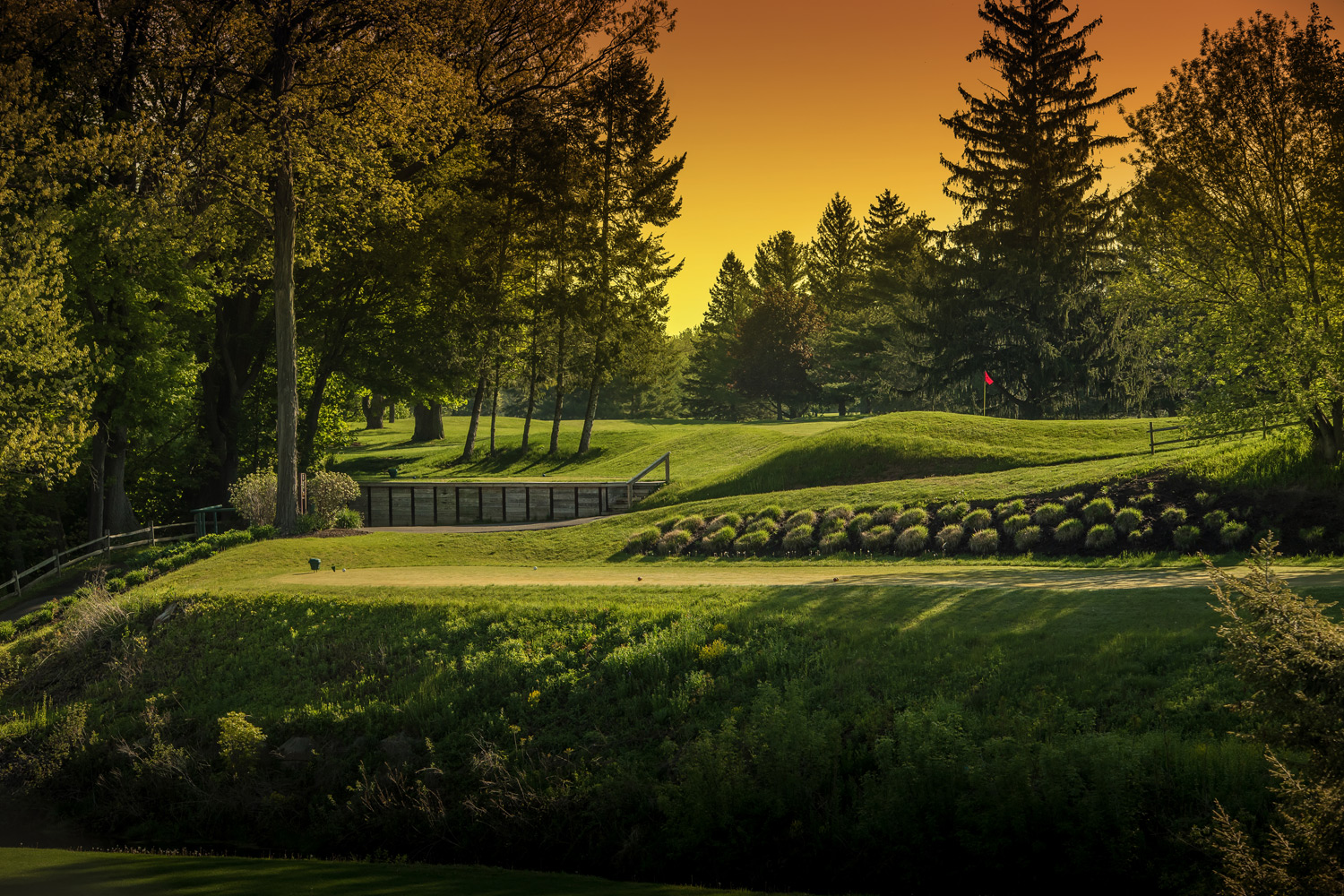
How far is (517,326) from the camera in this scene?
4381 cm

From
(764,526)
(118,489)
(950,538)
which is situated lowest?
(950,538)

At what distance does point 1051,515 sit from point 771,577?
6263mm

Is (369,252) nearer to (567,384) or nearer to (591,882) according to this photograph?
(567,384)

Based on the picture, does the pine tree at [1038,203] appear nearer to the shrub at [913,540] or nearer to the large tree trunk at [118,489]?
the shrub at [913,540]

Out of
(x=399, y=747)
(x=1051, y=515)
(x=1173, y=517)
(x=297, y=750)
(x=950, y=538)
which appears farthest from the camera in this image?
(x=950, y=538)

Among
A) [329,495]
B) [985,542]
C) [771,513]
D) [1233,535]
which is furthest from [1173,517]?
[329,495]

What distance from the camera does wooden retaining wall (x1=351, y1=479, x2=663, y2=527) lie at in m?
34.3

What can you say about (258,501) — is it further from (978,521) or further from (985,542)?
(985,542)

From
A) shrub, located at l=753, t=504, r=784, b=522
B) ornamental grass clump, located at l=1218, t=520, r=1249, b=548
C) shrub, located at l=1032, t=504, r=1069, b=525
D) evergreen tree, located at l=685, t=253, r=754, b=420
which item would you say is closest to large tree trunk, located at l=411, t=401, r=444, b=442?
evergreen tree, located at l=685, t=253, r=754, b=420

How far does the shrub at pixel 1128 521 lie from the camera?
18031mm

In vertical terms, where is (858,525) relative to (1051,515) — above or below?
below

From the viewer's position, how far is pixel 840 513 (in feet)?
70.6

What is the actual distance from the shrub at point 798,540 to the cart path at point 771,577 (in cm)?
201

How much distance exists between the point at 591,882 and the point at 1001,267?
45988 millimetres
